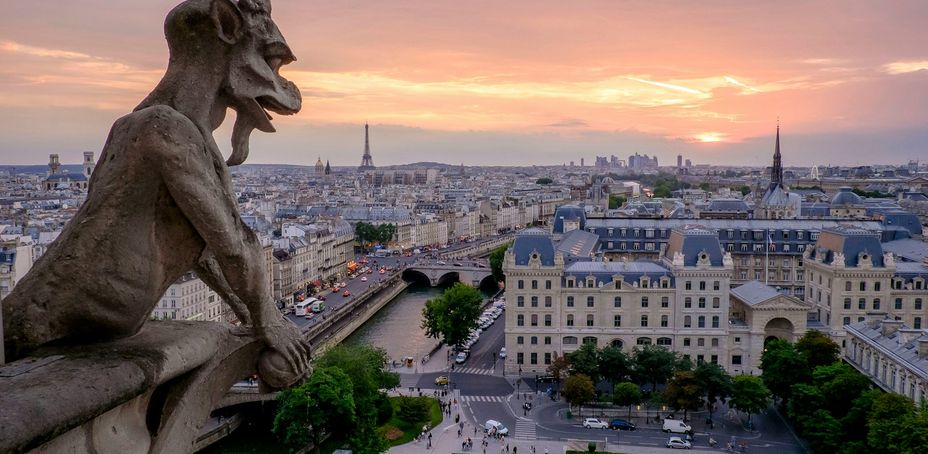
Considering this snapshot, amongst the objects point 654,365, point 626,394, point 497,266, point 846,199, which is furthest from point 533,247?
point 846,199

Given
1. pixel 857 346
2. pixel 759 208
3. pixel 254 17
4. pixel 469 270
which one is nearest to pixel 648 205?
pixel 759 208

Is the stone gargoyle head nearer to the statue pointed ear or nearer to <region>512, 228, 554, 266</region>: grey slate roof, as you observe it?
the statue pointed ear

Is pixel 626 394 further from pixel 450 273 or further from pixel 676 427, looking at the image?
pixel 450 273

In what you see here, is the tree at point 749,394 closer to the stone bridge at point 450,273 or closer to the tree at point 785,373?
the tree at point 785,373

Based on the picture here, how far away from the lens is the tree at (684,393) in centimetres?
3450

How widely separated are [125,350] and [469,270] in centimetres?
7548

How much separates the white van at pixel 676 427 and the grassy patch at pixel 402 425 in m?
10.3

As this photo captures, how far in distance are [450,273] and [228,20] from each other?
76709mm

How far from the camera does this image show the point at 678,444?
31953 millimetres

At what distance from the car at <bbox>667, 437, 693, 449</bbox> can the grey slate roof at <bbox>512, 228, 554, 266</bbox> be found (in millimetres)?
13737

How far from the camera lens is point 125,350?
4410 millimetres

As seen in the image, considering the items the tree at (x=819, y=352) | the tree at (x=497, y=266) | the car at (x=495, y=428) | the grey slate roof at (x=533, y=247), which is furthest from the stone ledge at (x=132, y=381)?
the tree at (x=497, y=266)

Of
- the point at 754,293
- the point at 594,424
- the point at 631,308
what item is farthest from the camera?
the point at 754,293

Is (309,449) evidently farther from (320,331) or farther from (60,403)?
(60,403)
